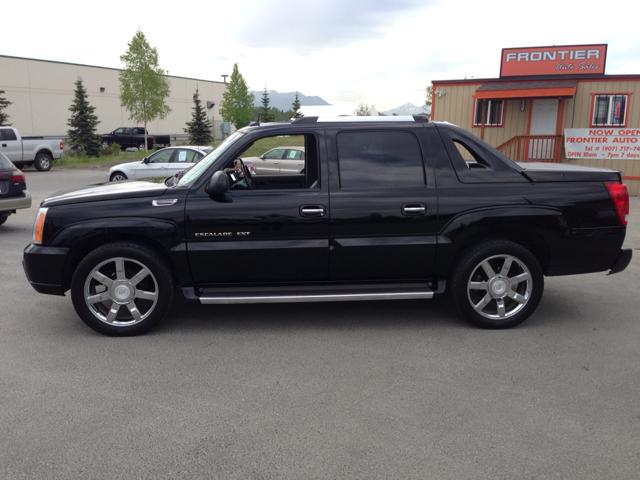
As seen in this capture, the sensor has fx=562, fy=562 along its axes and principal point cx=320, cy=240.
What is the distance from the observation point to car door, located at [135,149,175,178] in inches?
669

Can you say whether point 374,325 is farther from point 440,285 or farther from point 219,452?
point 219,452

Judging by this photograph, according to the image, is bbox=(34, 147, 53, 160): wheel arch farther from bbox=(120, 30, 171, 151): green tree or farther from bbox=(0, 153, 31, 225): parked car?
bbox=(0, 153, 31, 225): parked car

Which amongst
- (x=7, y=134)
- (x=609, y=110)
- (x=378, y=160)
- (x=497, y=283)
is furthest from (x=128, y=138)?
(x=497, y=283)

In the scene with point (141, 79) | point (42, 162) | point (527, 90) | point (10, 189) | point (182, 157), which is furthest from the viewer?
point (141, 79)

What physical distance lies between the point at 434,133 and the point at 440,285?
140 cm

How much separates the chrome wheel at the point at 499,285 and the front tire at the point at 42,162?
2548 cm

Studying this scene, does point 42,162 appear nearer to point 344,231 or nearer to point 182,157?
point 182,157

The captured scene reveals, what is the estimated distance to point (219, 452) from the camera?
10.3 ft

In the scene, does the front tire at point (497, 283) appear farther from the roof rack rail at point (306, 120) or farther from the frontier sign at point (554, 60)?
the frontier sign at point (554, 60)

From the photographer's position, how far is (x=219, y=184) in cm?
467

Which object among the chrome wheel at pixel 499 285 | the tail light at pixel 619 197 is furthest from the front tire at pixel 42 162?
the tail light at pixel 619 197

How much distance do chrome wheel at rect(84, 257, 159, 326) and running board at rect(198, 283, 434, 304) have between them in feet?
1.68

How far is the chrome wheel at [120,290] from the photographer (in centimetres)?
490

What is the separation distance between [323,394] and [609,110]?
57.2 ft
